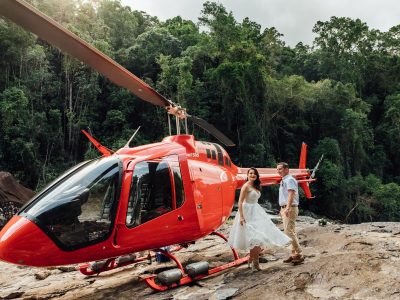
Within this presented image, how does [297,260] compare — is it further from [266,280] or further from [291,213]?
[266,280]

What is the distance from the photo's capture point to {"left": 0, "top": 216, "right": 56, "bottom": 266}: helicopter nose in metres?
3.69

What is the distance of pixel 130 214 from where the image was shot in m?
4.44

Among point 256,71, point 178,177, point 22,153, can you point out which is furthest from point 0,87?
point 178,177

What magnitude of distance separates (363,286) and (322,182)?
23571mm

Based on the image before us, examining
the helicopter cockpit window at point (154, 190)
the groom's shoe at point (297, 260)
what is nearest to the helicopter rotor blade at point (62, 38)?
the helicopter cockpit window at point (154, 190)

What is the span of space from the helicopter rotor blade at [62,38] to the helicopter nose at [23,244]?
1811mm

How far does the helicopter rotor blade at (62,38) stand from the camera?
261cm

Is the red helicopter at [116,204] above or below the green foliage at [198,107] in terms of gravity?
below

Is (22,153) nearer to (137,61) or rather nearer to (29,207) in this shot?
(137,61)

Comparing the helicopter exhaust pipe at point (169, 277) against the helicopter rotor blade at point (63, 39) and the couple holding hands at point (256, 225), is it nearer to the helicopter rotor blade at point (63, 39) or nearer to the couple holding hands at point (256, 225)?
the couple holding hands at point (256, 225)

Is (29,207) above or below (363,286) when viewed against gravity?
above

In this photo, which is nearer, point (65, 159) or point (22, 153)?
point (22, 153)

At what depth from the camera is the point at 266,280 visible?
4.52 m

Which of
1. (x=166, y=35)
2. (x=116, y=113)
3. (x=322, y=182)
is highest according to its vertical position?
(x=166, y=35)
